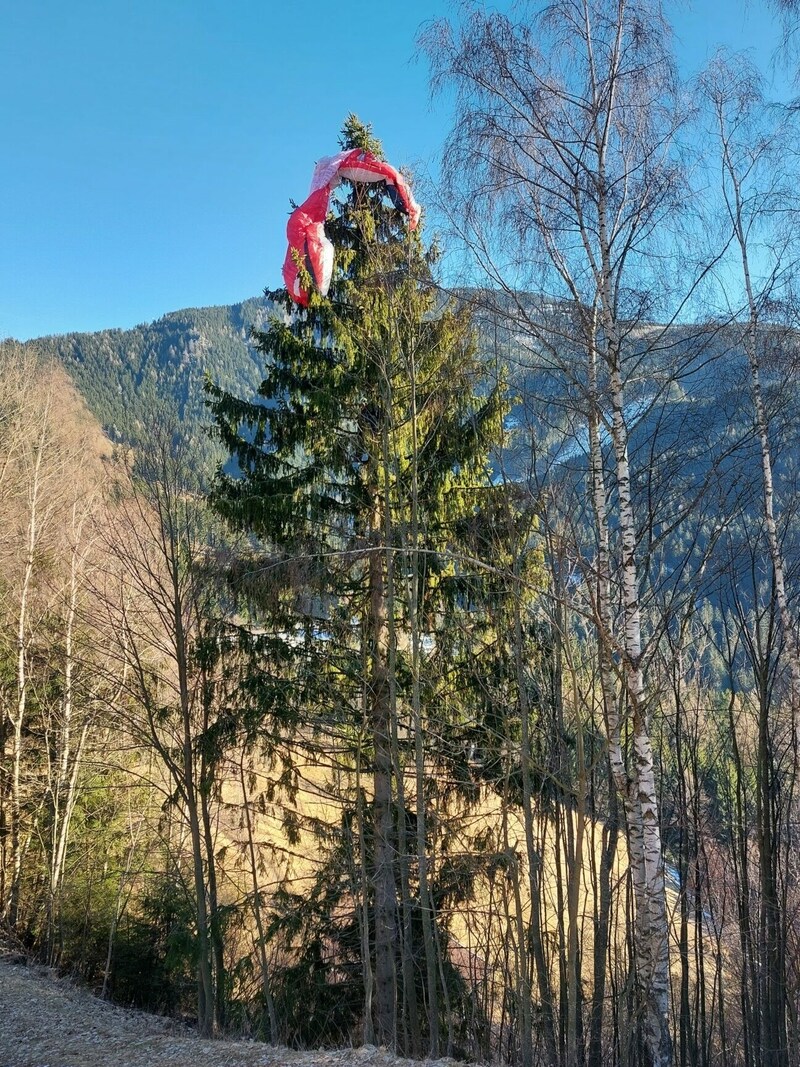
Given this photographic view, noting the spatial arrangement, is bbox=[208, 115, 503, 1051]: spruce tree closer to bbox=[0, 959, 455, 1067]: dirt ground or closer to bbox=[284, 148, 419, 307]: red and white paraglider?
bbox=[284, 148, 419, 307]: red and white paraglider

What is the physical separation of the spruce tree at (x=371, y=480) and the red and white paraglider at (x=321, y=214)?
34cm

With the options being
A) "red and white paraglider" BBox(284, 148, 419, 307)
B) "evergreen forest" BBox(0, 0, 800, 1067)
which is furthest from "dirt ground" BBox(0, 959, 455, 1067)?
"red and white paraglider" BBox(284, 148, 419, 307)

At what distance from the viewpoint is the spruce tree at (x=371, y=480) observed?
8555 millimetres

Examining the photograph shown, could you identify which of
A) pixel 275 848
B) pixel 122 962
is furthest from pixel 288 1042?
pixel 122 962

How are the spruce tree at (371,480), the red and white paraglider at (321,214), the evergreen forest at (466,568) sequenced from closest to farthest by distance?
1. the evergreen forest at (466,568)
2. the spruce tree at (371,480)
3. the red and white paraglider at (321,214)

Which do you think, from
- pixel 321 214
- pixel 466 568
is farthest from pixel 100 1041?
pixel 321 214

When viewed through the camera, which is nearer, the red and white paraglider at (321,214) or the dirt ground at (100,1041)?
the dirt ground at (100,1041)

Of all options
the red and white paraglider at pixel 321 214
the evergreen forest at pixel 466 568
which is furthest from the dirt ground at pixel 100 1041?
the red and white paraglider at pixel 321 214

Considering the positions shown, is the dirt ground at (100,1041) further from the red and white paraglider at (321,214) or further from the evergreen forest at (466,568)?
the red and white paraglider at (321,214)

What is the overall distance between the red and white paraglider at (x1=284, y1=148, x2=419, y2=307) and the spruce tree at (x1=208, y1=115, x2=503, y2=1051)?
0.34 metres

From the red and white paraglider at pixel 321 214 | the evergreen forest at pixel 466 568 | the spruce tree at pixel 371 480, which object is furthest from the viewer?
the red and white paraglider at pixel 321 214

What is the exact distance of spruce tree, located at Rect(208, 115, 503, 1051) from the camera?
855 centimetres

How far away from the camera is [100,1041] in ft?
27.0

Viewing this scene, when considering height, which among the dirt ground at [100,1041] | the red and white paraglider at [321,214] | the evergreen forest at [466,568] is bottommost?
the dirt ground at [100,1041]
